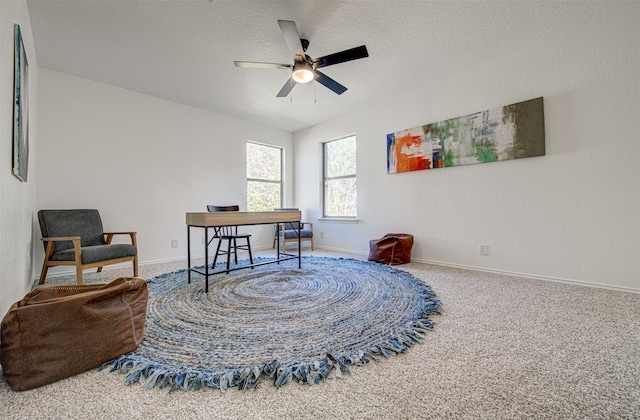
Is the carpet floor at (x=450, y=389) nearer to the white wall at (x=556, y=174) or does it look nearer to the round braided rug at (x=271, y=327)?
the round braided rug at (x=271, y=327)

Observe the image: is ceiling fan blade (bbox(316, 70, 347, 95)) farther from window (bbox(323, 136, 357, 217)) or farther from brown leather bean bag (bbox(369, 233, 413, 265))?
brown leather bean bag (bbox(369, 233, 413, 265))

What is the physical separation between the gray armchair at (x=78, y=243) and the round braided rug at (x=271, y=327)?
46 cm

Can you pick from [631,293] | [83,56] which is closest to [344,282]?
[631,293]

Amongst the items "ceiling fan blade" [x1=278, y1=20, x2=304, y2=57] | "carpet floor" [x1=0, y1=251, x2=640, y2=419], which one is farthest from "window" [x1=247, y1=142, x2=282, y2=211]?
"carpet floor" [x1=0, y1=251, x2=640, y2=419]

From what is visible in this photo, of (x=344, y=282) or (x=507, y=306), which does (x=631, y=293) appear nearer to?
(x=507, y=306)

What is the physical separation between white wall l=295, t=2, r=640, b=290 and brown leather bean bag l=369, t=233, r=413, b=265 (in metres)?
0.22

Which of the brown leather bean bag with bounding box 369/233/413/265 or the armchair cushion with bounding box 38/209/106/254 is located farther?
the brown leather bean bag with bounding box 369/233/413/265

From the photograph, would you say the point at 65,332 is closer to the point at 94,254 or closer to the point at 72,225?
the point at 94,254

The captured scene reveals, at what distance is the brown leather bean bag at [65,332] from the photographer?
1.12 m

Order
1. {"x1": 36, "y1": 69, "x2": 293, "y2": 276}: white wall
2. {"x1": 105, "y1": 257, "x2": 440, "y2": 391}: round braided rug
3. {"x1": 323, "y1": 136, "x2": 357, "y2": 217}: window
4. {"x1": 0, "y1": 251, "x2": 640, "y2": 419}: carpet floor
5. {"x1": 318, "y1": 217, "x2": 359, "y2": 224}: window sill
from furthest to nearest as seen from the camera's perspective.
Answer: {"x1": 323, "y1": 136, "x2": 357, "y2": 217}: window → {"x1": 318, "y1": 217, "x2": 359, "y2": 224}: window sill → {"x1": 36, "y1": 69, "x2": 293, "y2": 276}: white wall → {"x1": 105, "y1": 257, "x2": 440, "y2": 391}: round braided rug → {"x1": 0, "y1": 251, "x2": 640, "y2": 419}: carpet floor

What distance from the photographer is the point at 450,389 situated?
3.70 ft

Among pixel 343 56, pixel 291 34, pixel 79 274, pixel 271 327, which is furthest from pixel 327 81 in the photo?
pixel 79 274

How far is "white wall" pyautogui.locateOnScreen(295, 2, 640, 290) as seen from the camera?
2387mm

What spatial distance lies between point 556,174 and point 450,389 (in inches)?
106
